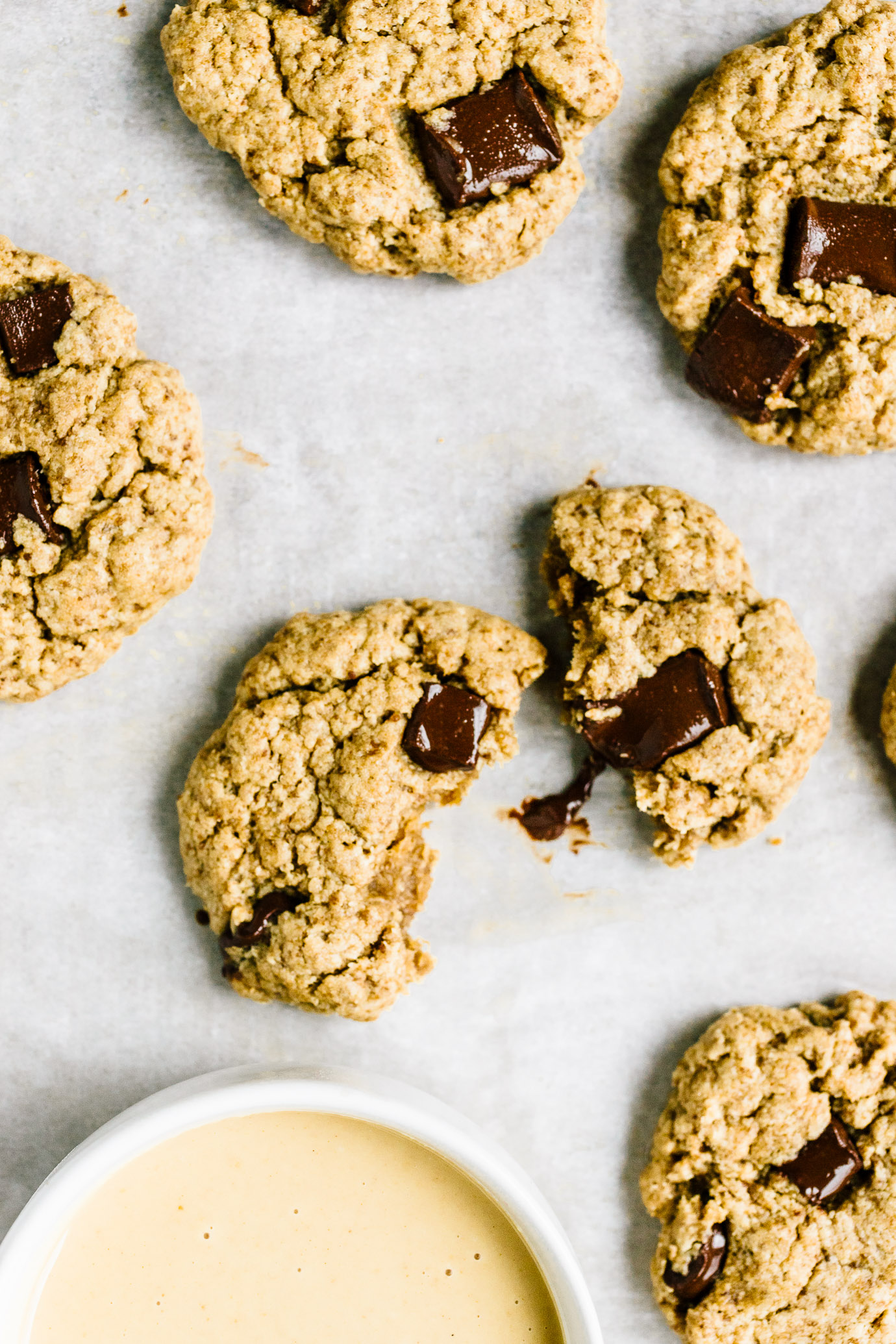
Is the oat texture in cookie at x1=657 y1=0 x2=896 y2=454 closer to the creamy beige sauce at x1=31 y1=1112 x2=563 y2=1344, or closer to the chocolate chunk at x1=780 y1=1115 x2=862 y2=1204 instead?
the chocolate chunk at x1=780 y1=1115 x2=862 y2=1204

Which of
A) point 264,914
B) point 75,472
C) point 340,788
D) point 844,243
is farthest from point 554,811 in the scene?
point 844,243

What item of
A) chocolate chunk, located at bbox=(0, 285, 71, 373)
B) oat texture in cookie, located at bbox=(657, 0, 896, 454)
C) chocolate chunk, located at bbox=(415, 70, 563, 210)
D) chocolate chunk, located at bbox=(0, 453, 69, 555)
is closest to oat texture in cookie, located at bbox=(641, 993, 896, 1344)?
oat texture in cookie, located at bbox=(657, 0, 896, 454)

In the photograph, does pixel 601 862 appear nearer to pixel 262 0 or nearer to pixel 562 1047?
pixel 562 1047

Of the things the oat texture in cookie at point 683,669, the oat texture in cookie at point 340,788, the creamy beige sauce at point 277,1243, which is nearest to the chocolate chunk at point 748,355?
the oat texture in cookie at point 683,669

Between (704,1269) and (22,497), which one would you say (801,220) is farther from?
(704,1269)

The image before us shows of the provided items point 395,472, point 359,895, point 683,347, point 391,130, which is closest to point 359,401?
point 395,472

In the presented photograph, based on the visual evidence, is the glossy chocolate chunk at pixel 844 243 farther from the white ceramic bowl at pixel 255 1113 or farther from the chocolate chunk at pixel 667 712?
the white ceramic bowl at pixel 255 1113
